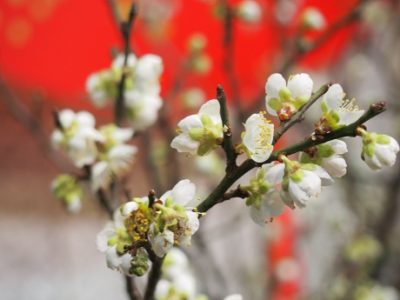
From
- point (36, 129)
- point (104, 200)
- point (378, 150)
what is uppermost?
point (36, 129)

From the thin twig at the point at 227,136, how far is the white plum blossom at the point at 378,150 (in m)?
0.09

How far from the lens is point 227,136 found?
41 centimetres

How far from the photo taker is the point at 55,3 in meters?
2.42

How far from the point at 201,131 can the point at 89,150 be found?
0.73 feet

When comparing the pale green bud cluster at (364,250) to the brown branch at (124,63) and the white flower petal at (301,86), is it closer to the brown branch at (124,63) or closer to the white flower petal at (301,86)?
the brown branch at (124,63)

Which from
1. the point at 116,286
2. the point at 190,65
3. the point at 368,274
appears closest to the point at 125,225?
the point at 190,65

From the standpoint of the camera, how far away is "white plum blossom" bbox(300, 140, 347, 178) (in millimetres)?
409

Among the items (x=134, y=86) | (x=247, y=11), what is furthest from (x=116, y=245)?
(x=247, y=11)

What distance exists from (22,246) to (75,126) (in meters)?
1.47

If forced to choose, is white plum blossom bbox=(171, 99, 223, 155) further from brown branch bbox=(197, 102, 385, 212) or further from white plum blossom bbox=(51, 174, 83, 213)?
white plum blossom bbox=(51, 174, 83, 213)

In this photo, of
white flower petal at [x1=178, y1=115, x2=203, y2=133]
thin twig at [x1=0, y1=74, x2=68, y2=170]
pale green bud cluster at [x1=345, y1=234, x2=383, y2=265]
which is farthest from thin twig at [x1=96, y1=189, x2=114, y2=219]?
pale green bud cluster at [x1=345, y1=234, x2=383, y2=265]

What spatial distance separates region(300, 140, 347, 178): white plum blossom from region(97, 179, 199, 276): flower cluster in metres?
0.09

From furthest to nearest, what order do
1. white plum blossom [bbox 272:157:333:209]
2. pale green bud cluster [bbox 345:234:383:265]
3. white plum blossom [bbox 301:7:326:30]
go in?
pale green bud cluster [bbox 345:234:383:265] < white plum blossom [bbox 301:7:326:30] < white plum blossom [bbox 272:157:333:209]

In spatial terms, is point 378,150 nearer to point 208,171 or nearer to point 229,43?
point 229,43
